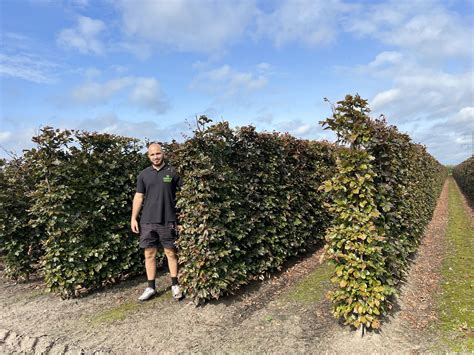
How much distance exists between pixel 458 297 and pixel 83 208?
252 inches

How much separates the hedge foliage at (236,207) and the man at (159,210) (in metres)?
0.27

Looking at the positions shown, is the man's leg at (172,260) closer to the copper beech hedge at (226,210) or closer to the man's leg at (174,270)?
the man's leg at (174,270)

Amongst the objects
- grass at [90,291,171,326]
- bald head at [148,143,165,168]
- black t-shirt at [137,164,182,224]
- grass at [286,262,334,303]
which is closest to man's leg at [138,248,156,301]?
grass at [90,291,171,326]

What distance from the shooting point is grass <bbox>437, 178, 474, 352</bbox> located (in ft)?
13.6

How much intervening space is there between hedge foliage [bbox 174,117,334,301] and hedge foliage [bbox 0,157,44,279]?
3.66 m

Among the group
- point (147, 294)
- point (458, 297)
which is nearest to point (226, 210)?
point (147, 294)

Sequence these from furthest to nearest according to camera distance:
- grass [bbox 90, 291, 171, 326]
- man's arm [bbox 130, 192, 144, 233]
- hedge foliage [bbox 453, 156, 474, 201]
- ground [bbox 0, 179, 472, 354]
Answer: hedge foliage [bbox 453, 156, 474, 201], man's arm [bbox 130, 192, 144, 233], grass [bbox 90, 291, 171, 326], ground [bbox 0, 179, 472, 354]

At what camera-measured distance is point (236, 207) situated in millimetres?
5520

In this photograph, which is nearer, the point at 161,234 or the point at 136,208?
the point at 161,234

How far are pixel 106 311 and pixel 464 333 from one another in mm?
5016

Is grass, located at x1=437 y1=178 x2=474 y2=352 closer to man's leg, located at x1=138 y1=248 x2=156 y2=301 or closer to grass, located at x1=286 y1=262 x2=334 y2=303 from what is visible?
grass, located at x1=286 y1=262 x2=334 y2=303

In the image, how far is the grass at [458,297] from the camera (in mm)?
4152

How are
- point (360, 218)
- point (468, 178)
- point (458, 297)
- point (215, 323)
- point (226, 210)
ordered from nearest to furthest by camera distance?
point (360, 218)
point (215, 323)
point (226, 210)
point (458, 297)
point (468, 178)

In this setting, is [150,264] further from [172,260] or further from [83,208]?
[83,208]
